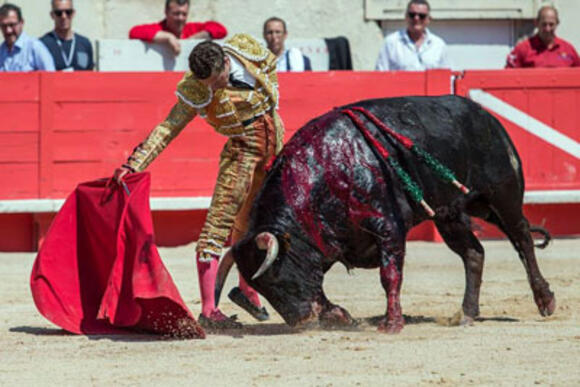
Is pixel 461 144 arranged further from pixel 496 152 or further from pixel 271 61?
pixel 271 61

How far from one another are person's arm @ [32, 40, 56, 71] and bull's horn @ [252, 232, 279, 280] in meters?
4.01

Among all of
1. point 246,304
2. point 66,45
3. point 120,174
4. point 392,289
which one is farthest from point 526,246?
point 66,45

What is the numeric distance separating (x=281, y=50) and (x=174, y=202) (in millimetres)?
1330

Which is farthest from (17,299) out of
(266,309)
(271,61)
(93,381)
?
(93,381)

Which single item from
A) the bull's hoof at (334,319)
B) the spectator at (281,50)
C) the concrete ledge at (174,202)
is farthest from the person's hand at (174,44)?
the bull's hoof at (334,319)

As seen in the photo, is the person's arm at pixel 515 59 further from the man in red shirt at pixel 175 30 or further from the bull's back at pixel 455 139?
the bull's back at pixel 455 139

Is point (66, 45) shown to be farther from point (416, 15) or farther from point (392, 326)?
point (392, 326)

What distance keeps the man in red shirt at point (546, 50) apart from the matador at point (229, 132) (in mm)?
4215

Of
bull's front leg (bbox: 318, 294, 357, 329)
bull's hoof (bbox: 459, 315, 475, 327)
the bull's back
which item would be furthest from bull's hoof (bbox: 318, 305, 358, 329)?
the bull's back

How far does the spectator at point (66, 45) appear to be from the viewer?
8.50 meters

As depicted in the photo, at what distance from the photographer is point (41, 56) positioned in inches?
337

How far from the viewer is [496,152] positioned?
5.69m

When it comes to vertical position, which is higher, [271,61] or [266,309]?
[271,61]

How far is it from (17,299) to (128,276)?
153cm
